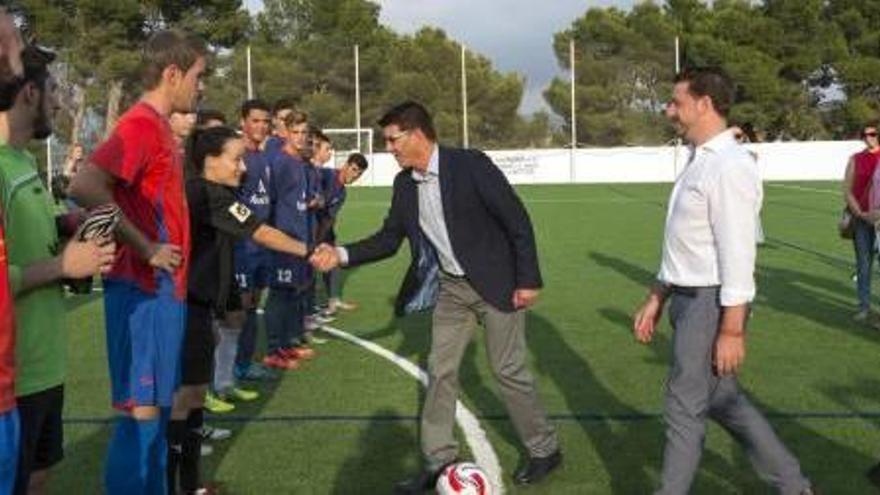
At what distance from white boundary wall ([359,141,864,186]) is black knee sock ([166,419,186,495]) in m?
39.6

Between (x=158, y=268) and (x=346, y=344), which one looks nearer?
(x=158, y=268)

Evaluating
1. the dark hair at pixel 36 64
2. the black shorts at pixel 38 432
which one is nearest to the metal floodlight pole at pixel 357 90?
the black shorts at pixel 38 432

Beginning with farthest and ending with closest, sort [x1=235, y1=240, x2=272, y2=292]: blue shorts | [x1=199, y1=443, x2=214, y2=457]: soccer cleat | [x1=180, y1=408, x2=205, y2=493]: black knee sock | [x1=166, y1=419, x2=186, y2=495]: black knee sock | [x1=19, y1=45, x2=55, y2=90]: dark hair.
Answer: [x1=235, y1=240, x2=272, y2=292]: blue shorts → [x1=199, y1=443, x2=214, y2=457]: soccer cleat → [x1=180, y1=408, x2=205, y2=493]: black knee sock → [x1=166, y1=419, x2=186, y2=495]: black knee sock → [x1=19, y1=45, x2=55, y2=90]: dark hair

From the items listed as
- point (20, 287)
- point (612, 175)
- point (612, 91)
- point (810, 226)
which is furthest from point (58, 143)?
point (20, 287)

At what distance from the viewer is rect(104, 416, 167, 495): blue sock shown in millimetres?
4398

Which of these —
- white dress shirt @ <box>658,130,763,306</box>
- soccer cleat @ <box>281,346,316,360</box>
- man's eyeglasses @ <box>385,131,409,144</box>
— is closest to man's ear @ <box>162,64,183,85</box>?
man's eyeglasses @ <box>385,131,409,144</box>

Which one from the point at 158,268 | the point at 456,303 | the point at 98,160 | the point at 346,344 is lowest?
the point at 346,344

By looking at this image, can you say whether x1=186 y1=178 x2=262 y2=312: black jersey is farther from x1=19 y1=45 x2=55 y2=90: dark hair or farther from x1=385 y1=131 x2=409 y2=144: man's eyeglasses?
x1=19 y1=45 x2=55 y2=90: dark hair

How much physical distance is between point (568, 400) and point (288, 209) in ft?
9.46

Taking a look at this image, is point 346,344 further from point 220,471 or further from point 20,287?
point 20,287

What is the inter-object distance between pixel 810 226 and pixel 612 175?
2533 centimetres

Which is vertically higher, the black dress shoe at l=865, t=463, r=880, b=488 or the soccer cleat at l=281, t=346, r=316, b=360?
the black dress shoe at l=865, t=463, r=880, b=488

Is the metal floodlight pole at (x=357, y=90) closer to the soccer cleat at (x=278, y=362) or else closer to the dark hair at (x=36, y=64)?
the soccer cleat at (x=278, y=362)

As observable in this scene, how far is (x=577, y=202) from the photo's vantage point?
1265 inches
